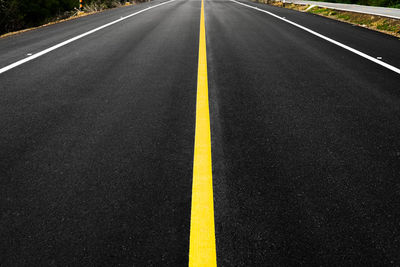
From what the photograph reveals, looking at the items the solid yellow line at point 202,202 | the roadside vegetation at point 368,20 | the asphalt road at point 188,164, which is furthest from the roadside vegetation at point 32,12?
the roadside vegetation at point 368,20

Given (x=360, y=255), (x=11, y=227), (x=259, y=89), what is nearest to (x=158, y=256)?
(x=11, y=227)

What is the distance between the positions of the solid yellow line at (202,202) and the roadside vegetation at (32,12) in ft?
37.1

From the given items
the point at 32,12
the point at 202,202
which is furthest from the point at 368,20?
the point at 32,12

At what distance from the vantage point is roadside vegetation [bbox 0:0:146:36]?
11469mm

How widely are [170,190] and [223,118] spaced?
53.2 inches

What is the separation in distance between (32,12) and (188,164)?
15.0 m

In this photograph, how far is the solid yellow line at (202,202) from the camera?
1673 mm

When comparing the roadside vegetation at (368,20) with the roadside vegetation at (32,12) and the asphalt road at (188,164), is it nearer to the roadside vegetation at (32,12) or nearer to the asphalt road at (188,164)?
the asphalt road at (188,164)

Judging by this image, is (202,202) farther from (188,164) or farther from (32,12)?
(32,12)

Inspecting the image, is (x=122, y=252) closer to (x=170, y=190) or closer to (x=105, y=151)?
(x=170, y=190)

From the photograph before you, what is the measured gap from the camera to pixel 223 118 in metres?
3.29

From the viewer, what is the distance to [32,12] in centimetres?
1388

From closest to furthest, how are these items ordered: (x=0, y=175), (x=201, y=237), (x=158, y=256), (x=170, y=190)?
1. (x=158, y=256)
2. (x=201, y=237)
3. (x=170, y=190)
4. (x=0, y=175)

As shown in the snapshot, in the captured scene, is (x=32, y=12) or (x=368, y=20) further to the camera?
(x=32, y=12)
